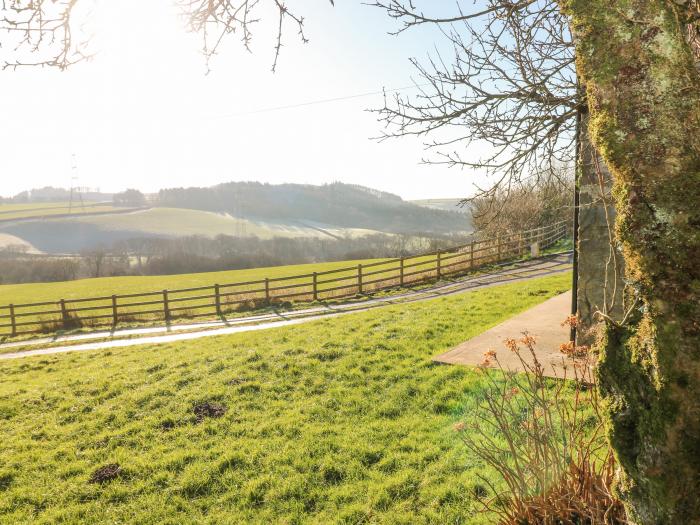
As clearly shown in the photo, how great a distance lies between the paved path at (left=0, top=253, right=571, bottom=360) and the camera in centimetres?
1369

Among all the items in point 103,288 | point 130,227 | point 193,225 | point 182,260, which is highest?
point 193,225

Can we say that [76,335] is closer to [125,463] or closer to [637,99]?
[125,463]

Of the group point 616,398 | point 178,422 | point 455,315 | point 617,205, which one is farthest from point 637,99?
point 455,315

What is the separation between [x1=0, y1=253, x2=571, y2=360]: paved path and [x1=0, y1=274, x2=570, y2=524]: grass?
484 centimetres

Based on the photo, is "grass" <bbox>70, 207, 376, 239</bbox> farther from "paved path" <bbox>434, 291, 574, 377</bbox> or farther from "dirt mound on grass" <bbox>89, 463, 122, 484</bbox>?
"dirt mound on grass" <bbox>89, 463, 122, 484</bbox>

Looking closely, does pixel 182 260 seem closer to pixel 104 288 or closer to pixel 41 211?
pixel 104 288

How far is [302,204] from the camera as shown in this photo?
119 meters

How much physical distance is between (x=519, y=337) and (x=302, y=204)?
114 metres

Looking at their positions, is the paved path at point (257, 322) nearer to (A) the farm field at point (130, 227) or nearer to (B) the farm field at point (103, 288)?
(B) the farm field at point (103, 288)

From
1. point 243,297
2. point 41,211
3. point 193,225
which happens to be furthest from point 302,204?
point 243,297

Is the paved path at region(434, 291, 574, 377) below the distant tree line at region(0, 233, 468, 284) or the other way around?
the other way around

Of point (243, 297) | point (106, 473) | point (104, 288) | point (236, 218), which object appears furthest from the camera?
point (236, 218)

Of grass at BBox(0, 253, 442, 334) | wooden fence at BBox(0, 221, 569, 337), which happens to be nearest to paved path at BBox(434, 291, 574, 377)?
wooden fence at BBox(0, 221, 569, 337)

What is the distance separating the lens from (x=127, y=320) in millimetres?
17656
